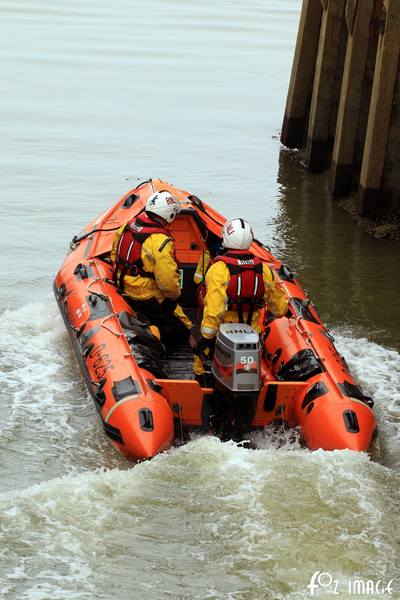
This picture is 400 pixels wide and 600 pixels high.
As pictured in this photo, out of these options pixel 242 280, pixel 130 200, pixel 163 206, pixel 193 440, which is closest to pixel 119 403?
pixel 193 440

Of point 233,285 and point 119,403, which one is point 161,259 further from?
point 119,403

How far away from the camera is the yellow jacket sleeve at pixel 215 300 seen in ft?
22.8

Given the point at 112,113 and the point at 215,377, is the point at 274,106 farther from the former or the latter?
the point at 215,377

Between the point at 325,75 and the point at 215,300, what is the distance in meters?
6.93

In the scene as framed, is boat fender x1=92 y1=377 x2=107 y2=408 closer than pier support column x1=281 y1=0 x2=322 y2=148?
Yes

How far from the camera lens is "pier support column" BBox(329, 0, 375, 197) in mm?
11812

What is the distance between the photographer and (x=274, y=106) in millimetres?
19625

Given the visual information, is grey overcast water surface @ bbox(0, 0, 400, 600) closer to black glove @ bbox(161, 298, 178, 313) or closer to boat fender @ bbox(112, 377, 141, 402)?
boat fender @ bbox(112, 377, 141, 402)

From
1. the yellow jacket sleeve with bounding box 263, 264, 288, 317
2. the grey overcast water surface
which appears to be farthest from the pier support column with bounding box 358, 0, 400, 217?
the yellow jacket sleeve with bounding box 263, 264, 288, 317

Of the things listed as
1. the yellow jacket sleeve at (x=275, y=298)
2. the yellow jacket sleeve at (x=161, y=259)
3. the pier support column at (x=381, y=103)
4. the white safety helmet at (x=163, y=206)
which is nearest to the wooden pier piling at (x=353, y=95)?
the pier support column at (x=381, y=103)

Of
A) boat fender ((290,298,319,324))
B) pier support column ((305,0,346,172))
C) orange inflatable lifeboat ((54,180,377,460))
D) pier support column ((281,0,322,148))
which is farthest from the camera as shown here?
pier support column ((281,0,322,148))

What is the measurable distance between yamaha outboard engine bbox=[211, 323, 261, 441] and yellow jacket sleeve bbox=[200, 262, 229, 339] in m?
0.12

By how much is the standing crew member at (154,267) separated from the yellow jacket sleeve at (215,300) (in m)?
0.80

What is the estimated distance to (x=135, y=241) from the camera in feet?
25.6
